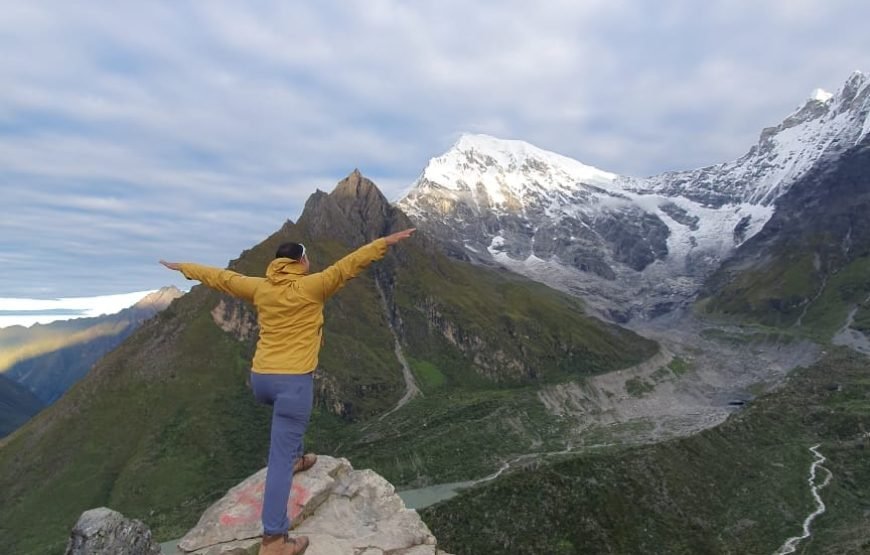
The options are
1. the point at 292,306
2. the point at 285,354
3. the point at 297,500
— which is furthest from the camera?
the point at 297,500

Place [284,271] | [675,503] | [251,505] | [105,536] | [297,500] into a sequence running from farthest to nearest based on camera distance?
[675,503], [251,505], [297,500], [105,536], [284,271]

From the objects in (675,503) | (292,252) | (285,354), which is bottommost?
(675,503)

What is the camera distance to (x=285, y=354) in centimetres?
1408

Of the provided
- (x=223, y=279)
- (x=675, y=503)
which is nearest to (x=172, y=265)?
(x=223, y=279)

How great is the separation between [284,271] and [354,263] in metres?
1.75

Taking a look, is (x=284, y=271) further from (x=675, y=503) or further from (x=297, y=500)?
(x=675, y=503)

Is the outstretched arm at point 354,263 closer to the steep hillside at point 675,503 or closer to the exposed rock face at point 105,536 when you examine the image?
the exposed rock face at point 105,536

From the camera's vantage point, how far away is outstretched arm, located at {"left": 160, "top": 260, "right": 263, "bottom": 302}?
1444 centimetres

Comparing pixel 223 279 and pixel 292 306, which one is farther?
pixel 223 279

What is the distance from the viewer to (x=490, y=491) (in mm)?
93938

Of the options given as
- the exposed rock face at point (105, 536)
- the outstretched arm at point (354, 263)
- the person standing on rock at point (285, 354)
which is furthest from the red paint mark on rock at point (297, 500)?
the outstretched arm at point (354, 263)

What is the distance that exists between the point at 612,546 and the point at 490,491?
1894 centimetres

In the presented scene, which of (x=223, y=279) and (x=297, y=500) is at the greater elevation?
(x=223, y=279)

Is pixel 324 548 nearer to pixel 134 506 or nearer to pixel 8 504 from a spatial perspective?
pixel 134 506
